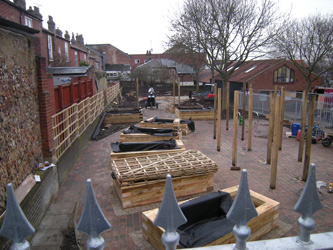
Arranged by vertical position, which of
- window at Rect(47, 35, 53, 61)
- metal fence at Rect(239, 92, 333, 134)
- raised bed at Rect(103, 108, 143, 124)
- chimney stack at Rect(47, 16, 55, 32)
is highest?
chimney stack at Rect(47, 16, 55, 32)

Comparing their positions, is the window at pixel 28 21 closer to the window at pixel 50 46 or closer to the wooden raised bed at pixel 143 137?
the window at pixel 50 46

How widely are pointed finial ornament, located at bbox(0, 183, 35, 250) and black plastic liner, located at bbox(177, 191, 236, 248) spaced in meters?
2.94

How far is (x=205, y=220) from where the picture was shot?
4.79 meters

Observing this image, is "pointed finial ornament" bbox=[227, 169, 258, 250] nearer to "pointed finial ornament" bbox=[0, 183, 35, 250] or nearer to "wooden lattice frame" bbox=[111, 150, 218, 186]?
"pointed finial ornament" bbox=[0, 183, 35, 250]

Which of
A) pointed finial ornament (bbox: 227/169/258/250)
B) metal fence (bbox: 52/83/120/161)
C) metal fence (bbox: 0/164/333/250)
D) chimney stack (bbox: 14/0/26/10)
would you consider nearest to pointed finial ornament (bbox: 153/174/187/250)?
metal fence (bbox: 0/164/333/250)

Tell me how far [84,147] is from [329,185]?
8651 millimetres

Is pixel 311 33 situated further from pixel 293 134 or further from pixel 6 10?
A: pixel 6 10

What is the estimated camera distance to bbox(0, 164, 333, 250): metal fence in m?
1.27

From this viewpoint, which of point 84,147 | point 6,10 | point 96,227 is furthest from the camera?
point 6,10

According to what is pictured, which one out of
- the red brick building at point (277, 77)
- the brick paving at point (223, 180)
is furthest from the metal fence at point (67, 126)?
the red brick building at point (277, 77)

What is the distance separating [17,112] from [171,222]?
452 centimetres

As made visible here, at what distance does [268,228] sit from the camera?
4.81m

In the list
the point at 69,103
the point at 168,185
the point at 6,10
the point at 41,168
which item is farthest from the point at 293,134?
the point at 6,10

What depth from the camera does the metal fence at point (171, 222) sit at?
127cm
